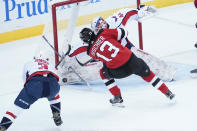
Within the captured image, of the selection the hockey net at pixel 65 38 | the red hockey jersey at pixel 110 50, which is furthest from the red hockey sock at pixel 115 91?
the hockey net at pixel 65 38

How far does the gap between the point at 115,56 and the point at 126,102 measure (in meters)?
0.50

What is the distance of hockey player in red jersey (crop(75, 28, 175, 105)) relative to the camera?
3.83m

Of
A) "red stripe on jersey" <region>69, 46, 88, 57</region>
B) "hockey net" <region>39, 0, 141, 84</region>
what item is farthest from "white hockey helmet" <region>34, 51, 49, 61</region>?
"red stripe on jersey" <region>69, 46, 88, 57</region>

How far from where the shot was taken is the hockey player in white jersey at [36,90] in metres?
3.55

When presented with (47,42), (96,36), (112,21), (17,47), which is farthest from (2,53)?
(96,36)

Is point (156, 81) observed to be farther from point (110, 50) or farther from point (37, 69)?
point (37, 69)

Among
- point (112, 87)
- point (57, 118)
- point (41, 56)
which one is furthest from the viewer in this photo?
point (112, 87)

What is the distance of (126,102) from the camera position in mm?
4145

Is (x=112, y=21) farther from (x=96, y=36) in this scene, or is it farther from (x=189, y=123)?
(x=189, y=123)

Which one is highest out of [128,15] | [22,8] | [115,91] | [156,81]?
[128,15]

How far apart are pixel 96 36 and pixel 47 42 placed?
84 centimetres

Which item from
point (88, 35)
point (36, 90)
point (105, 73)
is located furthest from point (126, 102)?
point (36, 90)

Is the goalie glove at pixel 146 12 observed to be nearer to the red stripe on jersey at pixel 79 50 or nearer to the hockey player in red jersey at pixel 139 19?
the hockey player in red jersey at pixel 139 19

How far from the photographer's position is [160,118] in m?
3.67
